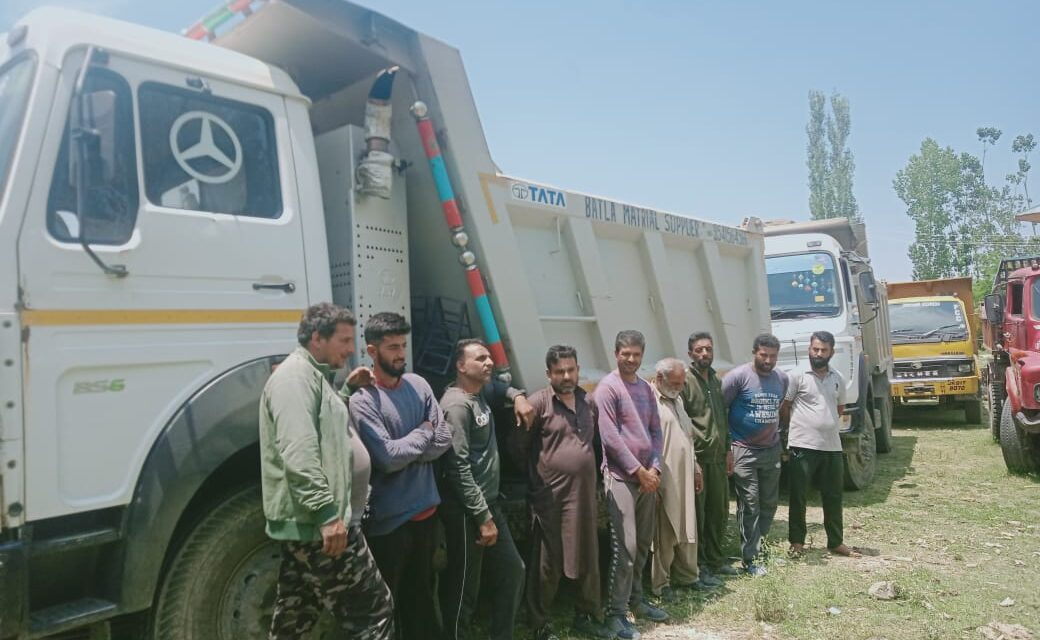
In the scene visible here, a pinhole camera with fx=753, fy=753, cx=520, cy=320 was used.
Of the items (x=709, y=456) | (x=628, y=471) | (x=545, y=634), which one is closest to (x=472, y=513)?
(x=545, y=634)

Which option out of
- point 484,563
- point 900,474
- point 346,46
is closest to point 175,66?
point 346,46

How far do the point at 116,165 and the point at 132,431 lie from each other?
0.93m

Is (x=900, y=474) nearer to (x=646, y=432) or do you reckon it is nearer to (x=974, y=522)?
(x=974, y=522)

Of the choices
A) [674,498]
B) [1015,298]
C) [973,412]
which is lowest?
[973,412]

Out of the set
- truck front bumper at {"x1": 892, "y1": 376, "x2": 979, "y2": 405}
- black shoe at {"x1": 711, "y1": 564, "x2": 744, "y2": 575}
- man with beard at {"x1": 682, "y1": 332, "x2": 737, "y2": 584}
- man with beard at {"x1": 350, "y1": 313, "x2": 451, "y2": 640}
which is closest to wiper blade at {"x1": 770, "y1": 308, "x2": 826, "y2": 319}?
man with beard at {"x1": 682, "y1": 332, "x2": 737, "y2": 584}

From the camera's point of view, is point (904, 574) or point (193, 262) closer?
point (193, 262)

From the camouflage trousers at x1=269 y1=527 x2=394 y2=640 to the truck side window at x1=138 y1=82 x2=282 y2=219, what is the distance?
134cm

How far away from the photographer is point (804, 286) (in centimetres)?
787

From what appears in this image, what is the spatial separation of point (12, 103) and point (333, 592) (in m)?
2.02

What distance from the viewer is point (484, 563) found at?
12.5 feet

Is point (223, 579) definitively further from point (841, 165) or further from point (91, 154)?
point (841, 165)

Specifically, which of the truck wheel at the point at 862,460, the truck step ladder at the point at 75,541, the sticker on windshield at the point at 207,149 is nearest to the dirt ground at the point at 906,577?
the truck wheel at the point at 862,460

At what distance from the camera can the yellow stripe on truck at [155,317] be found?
2.41 metres

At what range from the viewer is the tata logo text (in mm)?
4211
